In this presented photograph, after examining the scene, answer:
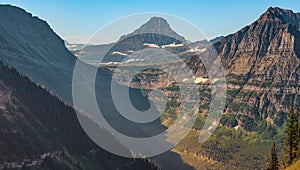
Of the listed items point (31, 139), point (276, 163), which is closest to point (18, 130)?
point (31, 139)

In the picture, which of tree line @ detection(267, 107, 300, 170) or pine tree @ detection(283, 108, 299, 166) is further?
pine tree @ detection(283, 108, 299, 166)

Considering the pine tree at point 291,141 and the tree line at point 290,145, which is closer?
the tree line at point 290,145

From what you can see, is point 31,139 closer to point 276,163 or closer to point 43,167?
point 43,167

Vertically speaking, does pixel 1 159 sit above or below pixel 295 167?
below

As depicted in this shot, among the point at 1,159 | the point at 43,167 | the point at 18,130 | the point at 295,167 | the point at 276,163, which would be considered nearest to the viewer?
the point at 295,167

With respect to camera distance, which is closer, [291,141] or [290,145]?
[291,141]

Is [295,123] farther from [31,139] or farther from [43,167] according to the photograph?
[31,139]

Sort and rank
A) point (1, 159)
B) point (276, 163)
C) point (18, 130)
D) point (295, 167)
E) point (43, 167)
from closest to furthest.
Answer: point (295, 167) < point (276, 163) < point (1, 159) < point (43, 167) < point (18, 130)

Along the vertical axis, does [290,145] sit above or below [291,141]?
below

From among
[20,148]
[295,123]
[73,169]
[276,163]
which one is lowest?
[73,169]

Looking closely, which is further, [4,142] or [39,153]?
[39,153]
